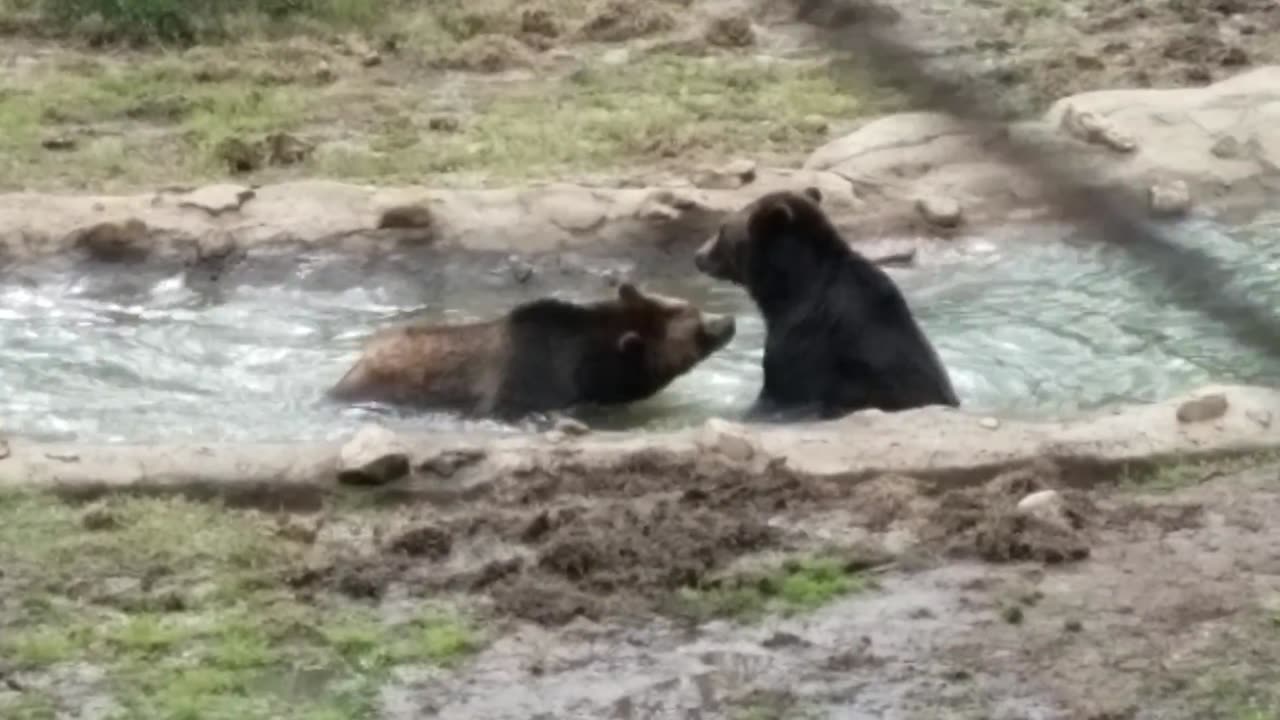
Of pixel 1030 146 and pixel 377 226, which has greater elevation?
pixel 1030 146

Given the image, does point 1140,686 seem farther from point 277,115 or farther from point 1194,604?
point 277,115

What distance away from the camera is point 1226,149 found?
11406 millimetres

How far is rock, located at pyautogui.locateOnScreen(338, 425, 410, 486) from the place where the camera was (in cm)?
652

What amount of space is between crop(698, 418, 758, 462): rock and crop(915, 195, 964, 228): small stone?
4.01m

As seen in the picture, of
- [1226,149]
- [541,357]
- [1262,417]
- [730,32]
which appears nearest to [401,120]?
[730,32]

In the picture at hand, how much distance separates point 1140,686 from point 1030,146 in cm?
440

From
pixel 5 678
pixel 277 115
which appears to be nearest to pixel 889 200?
pixel 277 115

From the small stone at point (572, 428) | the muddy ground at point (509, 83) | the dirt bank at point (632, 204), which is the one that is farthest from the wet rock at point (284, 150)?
the small stone at point (572, 428)

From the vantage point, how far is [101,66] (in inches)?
540

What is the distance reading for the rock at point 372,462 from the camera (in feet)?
21.4

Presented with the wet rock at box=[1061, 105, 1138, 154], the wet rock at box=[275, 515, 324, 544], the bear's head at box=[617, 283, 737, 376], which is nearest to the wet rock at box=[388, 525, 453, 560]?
the wet rock at box=[275, 515, 324, 544]

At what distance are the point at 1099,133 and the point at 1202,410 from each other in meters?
4.59

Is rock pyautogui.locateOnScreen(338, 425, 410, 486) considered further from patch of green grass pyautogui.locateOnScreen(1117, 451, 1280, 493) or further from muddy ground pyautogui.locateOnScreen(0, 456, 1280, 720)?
patch of green grass pyautogui.locateOnScreen(1117, 451, 1280, 493)

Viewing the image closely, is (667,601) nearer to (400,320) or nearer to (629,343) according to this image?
(629,343)
